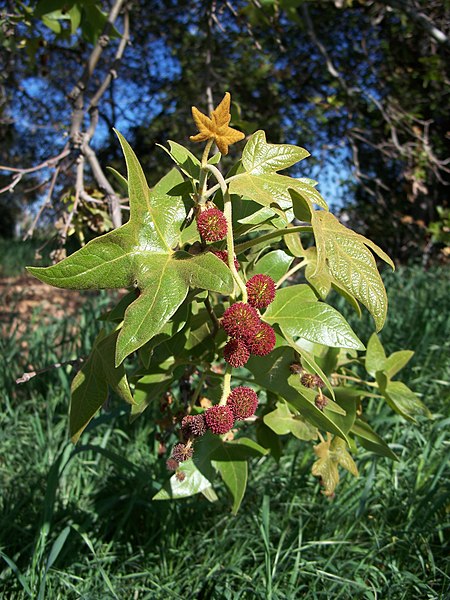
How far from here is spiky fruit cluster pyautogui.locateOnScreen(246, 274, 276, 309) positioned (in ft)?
2.06

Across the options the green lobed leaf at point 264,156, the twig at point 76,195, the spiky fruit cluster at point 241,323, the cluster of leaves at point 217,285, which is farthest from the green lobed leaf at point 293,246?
the twig at point 76,195

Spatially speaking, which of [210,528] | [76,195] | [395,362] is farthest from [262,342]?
[210,528]

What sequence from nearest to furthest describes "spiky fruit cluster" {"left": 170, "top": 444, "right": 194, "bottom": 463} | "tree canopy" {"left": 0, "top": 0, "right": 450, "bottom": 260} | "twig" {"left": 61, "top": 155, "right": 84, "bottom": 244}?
1. "spiky fruit cluster" {"left": 170, "top": 444, "right": 194, "bottom": 463}
2. "twig" {"left": 61, "top": 155, "right": 84, "bottom": 244}
3. "tree canopy" {"left": 0, "top": 0, "right": 450, "bottom": 260}

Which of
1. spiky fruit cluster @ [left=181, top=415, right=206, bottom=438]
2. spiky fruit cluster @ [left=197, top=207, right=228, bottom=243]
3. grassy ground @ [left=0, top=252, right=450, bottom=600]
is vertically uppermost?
spiky fruit cluster @ [left=197, top=207, right=228, bottom=243]

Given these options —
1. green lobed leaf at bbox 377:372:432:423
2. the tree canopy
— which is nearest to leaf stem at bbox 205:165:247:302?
green lobed leaf at bbox 377:372:432:423

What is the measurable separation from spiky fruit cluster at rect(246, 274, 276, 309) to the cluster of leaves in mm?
17

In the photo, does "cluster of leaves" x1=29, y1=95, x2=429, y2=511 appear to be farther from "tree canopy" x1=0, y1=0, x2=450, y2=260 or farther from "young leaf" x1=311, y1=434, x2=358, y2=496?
"tree canopy" x1=0, y1=0, x2=450, y2=260

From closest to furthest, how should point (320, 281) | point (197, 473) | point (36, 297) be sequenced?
point (320, 281) < point (197, 473) < point (36, 297)

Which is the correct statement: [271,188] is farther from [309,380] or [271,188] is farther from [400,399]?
[400,399]

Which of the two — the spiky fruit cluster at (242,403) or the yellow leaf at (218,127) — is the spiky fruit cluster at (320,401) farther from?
the yellow leaf at (218,127)

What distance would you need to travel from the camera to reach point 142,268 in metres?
0.62

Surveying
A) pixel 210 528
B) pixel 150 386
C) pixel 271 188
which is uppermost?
pixel 271 188

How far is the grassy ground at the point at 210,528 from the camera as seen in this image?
1.21 meters

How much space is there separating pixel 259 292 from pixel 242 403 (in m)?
0.13
